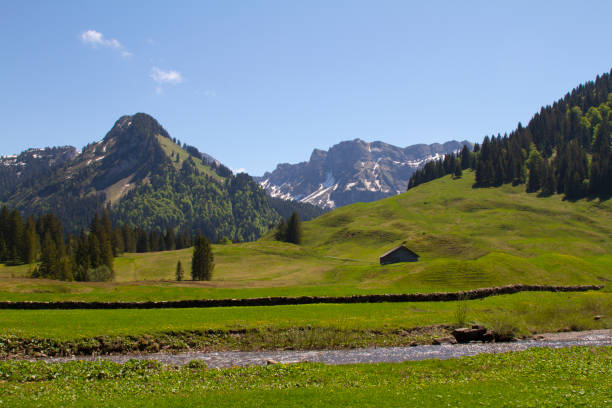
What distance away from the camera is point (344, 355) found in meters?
34.6

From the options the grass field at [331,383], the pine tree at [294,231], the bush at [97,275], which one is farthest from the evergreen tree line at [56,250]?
the grass field at [331,383]

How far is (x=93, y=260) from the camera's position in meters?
113

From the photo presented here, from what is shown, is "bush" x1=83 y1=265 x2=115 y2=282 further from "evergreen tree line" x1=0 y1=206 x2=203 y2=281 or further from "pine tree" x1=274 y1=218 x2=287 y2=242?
"pine tree" x1=274 y1=218 x2=287 y2=242

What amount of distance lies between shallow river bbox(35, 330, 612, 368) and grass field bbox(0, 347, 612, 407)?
4.63 meters

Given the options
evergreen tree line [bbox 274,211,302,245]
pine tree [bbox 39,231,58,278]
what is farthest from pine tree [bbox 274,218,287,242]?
pine tree [bbox 39,231,58,278]

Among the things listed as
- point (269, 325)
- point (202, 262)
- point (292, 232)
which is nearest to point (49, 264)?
point (202, 262)

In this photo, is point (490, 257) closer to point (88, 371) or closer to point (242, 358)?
point (242, 358)

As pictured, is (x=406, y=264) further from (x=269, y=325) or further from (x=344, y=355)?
(x=344, y=355)

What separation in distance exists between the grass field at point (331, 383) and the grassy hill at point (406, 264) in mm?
32695

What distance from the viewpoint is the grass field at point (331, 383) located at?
1936 cm

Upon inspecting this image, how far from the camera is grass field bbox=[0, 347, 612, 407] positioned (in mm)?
19359

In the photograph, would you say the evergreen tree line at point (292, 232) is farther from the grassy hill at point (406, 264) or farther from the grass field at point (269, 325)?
the grass field at point (269, 325)

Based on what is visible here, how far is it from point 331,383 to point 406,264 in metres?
68.7

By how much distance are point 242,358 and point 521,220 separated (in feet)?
504
